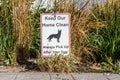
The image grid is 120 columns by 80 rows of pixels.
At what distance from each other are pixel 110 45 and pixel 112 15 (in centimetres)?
A: 80

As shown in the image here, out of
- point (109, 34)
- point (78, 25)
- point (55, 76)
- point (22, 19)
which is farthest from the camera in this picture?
point (109, 34)

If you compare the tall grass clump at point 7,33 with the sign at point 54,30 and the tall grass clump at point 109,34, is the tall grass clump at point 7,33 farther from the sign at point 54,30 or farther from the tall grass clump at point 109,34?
the tall grass clump at point 109,34

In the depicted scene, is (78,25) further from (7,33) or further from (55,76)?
(7,33)

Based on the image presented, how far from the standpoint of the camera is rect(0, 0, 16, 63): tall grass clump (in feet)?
33.8

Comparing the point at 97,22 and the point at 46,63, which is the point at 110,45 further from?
the point at 46,63

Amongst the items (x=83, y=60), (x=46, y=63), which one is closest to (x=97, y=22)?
(x=83, y=60)

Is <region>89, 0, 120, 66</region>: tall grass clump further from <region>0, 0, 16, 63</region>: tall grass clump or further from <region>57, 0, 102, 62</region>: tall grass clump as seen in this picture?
<region>0, 0, 16, 63</region>: tall grass clump

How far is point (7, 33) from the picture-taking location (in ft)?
33.8

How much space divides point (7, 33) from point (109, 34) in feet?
8.64

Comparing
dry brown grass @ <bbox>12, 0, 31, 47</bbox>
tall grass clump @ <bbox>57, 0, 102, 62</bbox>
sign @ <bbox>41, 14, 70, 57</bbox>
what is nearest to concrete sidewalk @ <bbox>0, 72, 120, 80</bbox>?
sign @ <bbox>41, 14, 70, 57</bbox>

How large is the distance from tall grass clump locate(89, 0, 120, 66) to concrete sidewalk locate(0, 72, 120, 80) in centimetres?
107

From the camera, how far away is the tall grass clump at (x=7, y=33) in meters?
10.3

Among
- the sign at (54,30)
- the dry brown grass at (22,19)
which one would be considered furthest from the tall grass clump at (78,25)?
the dry brown grass at (22,19)

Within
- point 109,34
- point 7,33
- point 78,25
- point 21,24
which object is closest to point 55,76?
point 78,25
